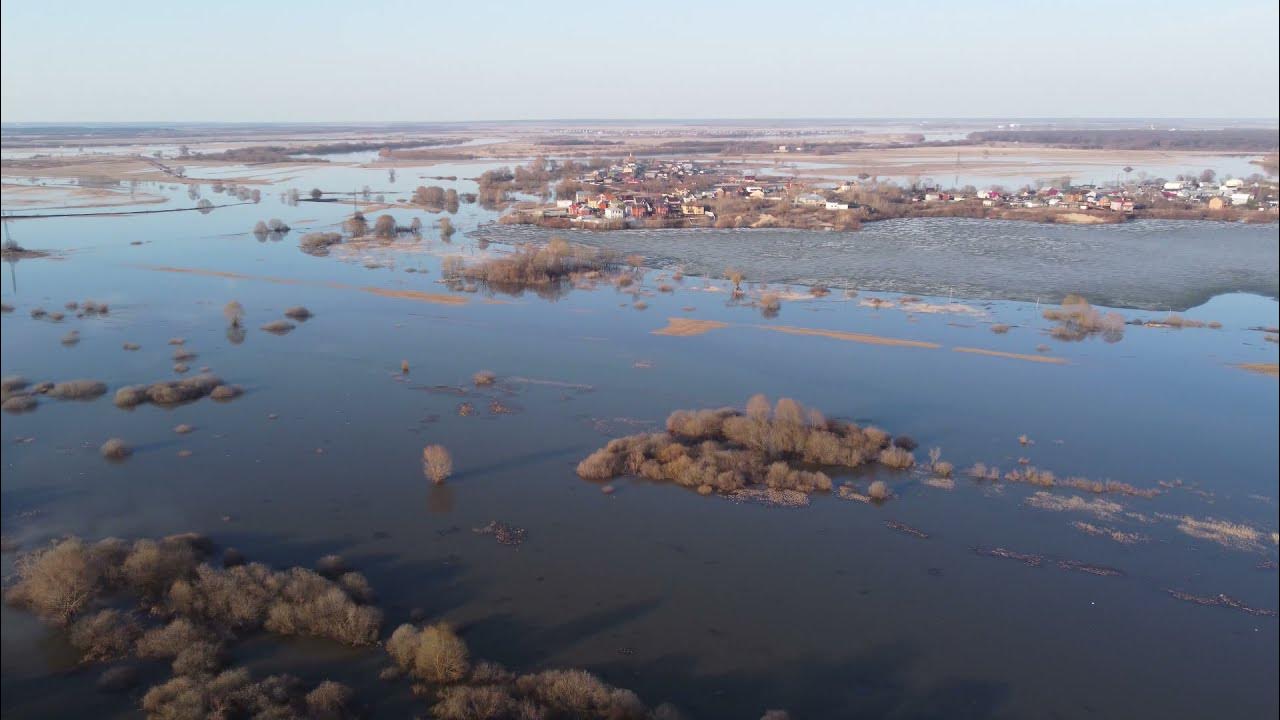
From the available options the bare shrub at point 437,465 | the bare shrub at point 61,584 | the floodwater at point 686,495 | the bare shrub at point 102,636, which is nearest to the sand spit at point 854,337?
the floodwater at point 686,495

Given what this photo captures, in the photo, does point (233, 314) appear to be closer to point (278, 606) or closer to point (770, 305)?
point (770, 305)

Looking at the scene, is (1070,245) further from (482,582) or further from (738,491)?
(482,582)

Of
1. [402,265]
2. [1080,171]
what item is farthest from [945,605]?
[1080,171]

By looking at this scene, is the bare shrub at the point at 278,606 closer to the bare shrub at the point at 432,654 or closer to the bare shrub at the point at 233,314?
the bare shrub at the point at 432,654

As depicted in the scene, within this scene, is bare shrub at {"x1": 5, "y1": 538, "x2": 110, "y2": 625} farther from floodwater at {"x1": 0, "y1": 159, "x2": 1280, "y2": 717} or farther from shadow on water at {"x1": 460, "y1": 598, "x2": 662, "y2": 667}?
shadow on water at {"x1": 460, "y1": 598, "x2": 662, "y2": 667}

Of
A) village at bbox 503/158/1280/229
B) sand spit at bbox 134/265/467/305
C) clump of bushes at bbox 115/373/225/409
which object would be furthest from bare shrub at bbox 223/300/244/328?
village at bbox 503/158/1280/229
